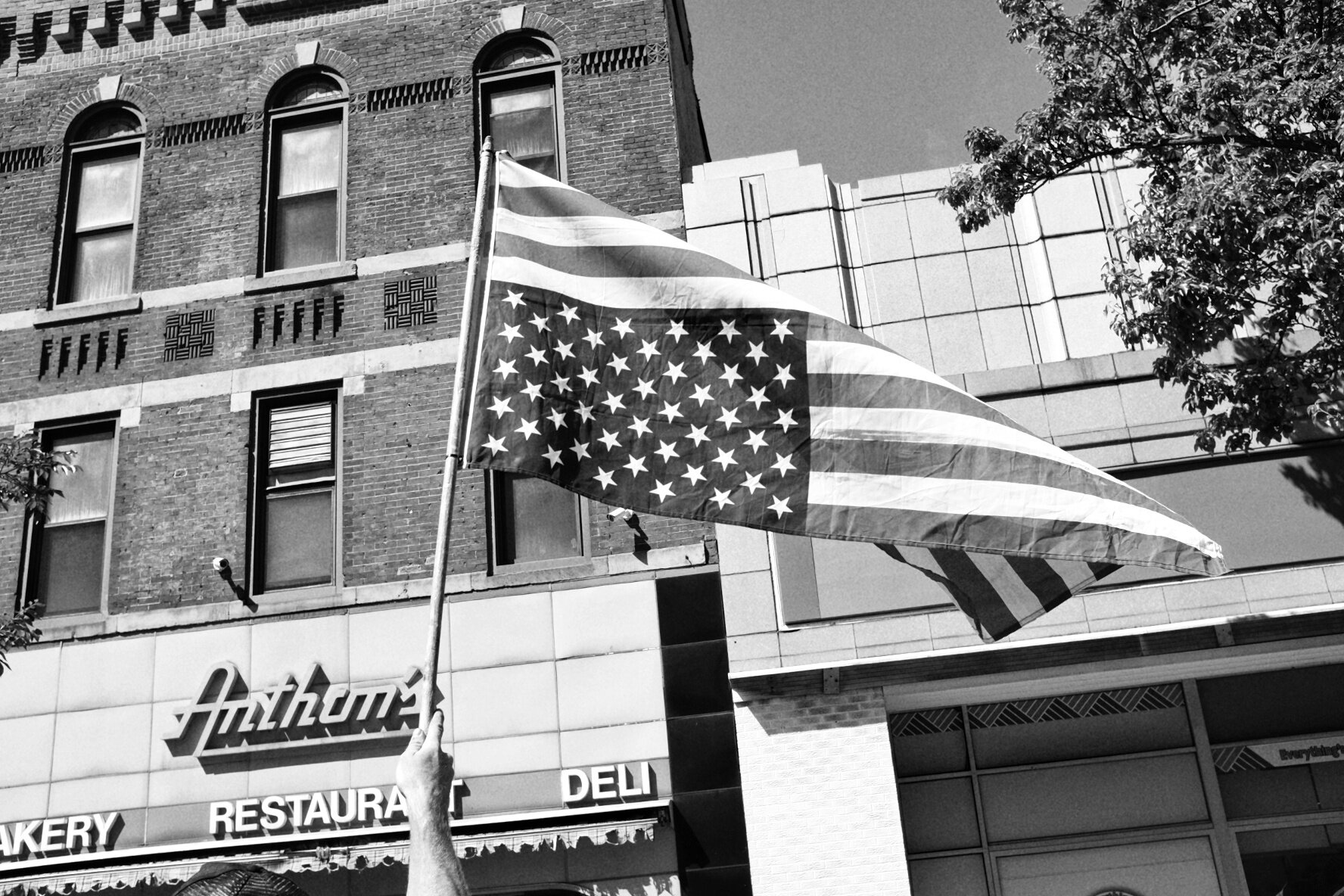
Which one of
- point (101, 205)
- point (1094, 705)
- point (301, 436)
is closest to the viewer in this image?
point (1094, 705)

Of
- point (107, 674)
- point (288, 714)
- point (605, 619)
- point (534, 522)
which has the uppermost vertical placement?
point (534, 522)

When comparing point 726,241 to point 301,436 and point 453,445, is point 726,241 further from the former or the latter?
point 453,445

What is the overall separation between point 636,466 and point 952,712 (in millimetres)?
7144

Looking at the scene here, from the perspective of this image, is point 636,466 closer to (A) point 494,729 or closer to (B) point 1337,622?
(A) point 494,729

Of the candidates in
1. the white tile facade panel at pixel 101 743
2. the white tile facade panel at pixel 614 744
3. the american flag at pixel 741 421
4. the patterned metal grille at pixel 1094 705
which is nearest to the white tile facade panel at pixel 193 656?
the white tile facade panel at pixel 101 743

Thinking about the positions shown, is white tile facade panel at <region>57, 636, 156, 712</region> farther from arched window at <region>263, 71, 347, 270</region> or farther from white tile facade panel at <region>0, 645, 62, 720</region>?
arched window at <region>263, 71, 347, 270</region>

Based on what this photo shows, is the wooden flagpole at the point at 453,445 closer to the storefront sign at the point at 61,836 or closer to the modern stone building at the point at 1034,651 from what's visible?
the modern stone building at the point at 1034,651

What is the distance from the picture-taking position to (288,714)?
12.7 m

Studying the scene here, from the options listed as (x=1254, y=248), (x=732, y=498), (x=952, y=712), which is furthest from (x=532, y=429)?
(x=952, y=712)

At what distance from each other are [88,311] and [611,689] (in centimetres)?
759

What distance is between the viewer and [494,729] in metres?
12.5

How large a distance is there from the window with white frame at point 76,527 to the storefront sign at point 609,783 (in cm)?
559

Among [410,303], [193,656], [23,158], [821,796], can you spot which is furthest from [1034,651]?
[23,158]

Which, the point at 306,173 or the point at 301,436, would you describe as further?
the point at 306,173
